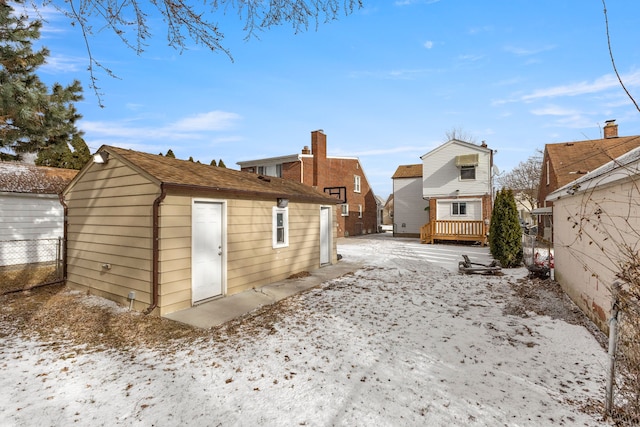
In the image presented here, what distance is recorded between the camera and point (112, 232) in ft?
22.3

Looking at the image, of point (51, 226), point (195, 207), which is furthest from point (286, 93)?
point (51, 226)

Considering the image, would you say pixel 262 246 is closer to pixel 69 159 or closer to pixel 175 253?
pixel 175 253

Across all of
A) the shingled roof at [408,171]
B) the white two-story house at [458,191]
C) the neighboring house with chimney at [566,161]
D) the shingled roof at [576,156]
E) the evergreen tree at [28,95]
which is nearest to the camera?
the evergreen tree at [28,95]

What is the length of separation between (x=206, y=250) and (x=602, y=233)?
308 inches

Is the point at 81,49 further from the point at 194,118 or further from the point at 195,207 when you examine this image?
the point at 194,118

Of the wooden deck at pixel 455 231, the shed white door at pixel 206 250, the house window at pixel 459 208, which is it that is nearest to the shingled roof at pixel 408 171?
the house window at pixel 459 208

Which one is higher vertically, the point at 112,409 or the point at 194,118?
the point at 194,118

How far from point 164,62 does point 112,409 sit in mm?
4986

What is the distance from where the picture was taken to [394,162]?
3225cm

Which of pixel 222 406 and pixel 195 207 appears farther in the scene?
pixel 195 207

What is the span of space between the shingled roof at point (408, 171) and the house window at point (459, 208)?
6717 mm

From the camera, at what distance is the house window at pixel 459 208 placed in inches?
847

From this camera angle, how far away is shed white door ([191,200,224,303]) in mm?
6512

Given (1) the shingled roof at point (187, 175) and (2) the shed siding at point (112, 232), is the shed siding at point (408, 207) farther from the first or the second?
(2) the shed siding at point (112, 232)
